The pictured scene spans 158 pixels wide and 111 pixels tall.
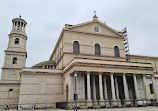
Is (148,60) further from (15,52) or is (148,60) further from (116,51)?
(15,52)

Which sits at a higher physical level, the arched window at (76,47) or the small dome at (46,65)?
the arched window at (76,47)

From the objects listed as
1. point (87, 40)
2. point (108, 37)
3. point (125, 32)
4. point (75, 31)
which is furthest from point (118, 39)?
point (125, 32)

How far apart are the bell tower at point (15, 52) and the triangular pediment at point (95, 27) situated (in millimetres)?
16681

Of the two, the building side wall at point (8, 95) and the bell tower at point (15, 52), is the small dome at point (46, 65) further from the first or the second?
the building side wall at point (8, 95)

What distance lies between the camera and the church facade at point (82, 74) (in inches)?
997

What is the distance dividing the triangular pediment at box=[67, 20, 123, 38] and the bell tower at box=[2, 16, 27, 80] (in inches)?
657

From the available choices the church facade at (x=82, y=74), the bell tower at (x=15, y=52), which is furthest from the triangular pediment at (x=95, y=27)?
the bell tower at (x=15, y=52)

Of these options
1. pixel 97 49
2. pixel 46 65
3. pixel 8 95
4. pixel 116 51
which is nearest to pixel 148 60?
pixel 116 51

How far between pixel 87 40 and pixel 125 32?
22.8 metres

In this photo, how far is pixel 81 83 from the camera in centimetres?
2648

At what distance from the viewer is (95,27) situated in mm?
35656

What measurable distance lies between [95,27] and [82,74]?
13.8 metres

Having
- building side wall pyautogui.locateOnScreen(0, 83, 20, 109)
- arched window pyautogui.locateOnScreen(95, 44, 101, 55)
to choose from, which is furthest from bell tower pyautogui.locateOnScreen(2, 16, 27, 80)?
arched window pyautogui.locateOnScreen(95, 44, 101, 55)

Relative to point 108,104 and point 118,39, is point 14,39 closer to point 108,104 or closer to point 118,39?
point 118,39
